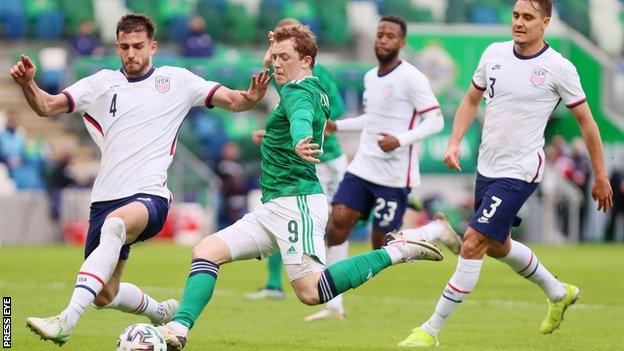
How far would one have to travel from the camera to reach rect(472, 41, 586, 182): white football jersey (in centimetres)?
1038

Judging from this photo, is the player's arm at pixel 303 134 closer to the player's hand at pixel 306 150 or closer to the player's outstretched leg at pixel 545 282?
the player's hand at pixel 306 150

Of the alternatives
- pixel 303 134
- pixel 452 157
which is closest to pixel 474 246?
pixel 452 157

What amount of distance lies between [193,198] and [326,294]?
748 inches

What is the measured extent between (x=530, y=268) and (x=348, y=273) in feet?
7.39

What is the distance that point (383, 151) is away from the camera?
13.1 m

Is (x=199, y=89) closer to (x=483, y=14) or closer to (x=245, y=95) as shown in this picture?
(x=245, y=95)

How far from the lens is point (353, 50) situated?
3453 cm

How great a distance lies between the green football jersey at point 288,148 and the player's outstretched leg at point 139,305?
1503 mm

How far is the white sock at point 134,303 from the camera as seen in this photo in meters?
10.3

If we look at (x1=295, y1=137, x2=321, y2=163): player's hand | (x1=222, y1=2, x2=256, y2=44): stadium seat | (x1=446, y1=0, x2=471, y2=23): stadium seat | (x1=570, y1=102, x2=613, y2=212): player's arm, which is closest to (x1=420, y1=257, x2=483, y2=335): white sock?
(x1=570, y1=102, x2=613, y2=212): player's arm

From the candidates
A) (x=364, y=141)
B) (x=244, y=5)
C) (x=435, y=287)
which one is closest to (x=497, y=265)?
(x=435, y=287)

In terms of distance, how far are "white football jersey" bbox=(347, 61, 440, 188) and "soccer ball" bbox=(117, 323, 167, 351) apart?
4.84 meters

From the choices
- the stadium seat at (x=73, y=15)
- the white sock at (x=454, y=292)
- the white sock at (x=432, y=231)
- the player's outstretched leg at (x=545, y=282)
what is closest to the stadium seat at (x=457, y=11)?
the stadium seat at (x=73, y=15)

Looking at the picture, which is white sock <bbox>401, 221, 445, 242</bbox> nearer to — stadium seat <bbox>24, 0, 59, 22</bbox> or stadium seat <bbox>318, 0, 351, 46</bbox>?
stadium seat <bbox>24, 0, 59, 22</bbox>
